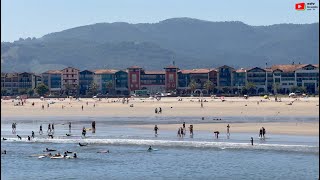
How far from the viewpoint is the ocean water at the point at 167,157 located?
92.8 feet

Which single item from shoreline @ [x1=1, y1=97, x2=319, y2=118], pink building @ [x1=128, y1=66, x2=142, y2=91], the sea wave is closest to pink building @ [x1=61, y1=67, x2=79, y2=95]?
pink building @ [x1=128, y1=66, x2=142, y2=91]

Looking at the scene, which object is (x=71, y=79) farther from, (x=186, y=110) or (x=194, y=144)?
(x=194, y=144)

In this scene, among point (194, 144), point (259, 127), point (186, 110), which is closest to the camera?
point (194, 144)

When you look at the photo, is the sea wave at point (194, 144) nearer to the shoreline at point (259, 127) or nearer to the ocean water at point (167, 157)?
the ocean water at point (167, 157)

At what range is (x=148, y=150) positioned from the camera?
36.8m

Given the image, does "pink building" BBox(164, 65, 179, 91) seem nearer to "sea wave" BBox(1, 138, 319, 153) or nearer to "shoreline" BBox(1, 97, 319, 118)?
"shoreline" BBox(1, 97, 319, 118)

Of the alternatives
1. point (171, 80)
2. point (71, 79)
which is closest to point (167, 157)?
point (171, 80)

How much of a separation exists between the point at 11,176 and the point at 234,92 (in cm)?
13787

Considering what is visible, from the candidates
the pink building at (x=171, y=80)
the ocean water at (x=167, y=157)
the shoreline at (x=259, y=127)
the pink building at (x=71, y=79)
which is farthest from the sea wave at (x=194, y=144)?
the pink building at (x=71, y=79)

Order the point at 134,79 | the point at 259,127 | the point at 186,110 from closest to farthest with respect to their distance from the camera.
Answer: the point at 259,127 < the point at 186,110 < the point at 134,79

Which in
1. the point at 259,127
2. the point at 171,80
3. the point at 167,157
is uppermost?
the point at 171,80

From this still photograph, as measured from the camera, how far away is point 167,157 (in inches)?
1339

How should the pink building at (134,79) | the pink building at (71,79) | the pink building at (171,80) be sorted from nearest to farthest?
the pink building at (134,79) → the pink building at (171,80) → the pink building at (71,79)

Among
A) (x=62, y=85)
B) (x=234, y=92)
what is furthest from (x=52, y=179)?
(x=62, y=85)
